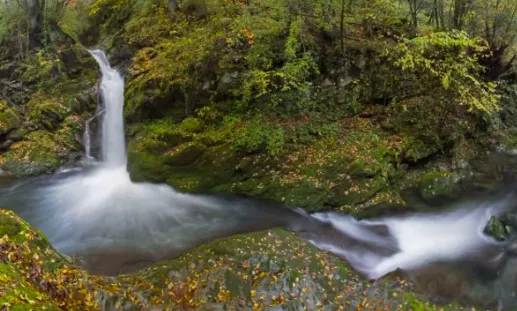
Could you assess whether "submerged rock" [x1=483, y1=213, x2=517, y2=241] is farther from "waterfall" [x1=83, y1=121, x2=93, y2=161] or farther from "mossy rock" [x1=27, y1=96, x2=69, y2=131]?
"mossy rock" [x1=27, y1=96, x2=69, y2=131]

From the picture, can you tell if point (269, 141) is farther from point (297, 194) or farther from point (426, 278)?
point (426, 278)

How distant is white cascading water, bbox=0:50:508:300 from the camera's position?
8.11 m

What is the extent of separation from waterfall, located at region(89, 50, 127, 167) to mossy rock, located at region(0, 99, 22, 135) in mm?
2929

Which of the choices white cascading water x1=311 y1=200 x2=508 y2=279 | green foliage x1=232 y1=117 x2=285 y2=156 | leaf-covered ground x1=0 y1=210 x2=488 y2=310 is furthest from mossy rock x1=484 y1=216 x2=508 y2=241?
green foliage x1=232 y1=117 x2=285 y2=156

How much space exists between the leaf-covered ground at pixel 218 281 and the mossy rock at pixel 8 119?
9.96 metres

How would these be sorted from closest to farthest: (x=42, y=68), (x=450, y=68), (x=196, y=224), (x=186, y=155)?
(x=196, y=224), (x=450, y=68), (x=186, y=155), (x=42, y=68)

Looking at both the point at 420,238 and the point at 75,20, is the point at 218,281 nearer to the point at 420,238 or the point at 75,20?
the point at 420,238

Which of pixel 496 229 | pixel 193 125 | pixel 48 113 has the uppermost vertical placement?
pixel 48 113

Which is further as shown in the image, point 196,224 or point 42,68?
point 42,68

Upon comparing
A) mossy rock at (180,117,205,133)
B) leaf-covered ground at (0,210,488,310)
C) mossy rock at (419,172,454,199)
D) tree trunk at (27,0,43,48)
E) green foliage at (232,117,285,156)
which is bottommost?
leaf-covered ground at (0,210,488,310)

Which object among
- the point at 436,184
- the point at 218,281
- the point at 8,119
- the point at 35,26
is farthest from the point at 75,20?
the point at 436,184

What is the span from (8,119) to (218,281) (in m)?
11.6

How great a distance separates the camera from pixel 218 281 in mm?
5824

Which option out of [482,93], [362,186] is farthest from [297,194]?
[482,93]
